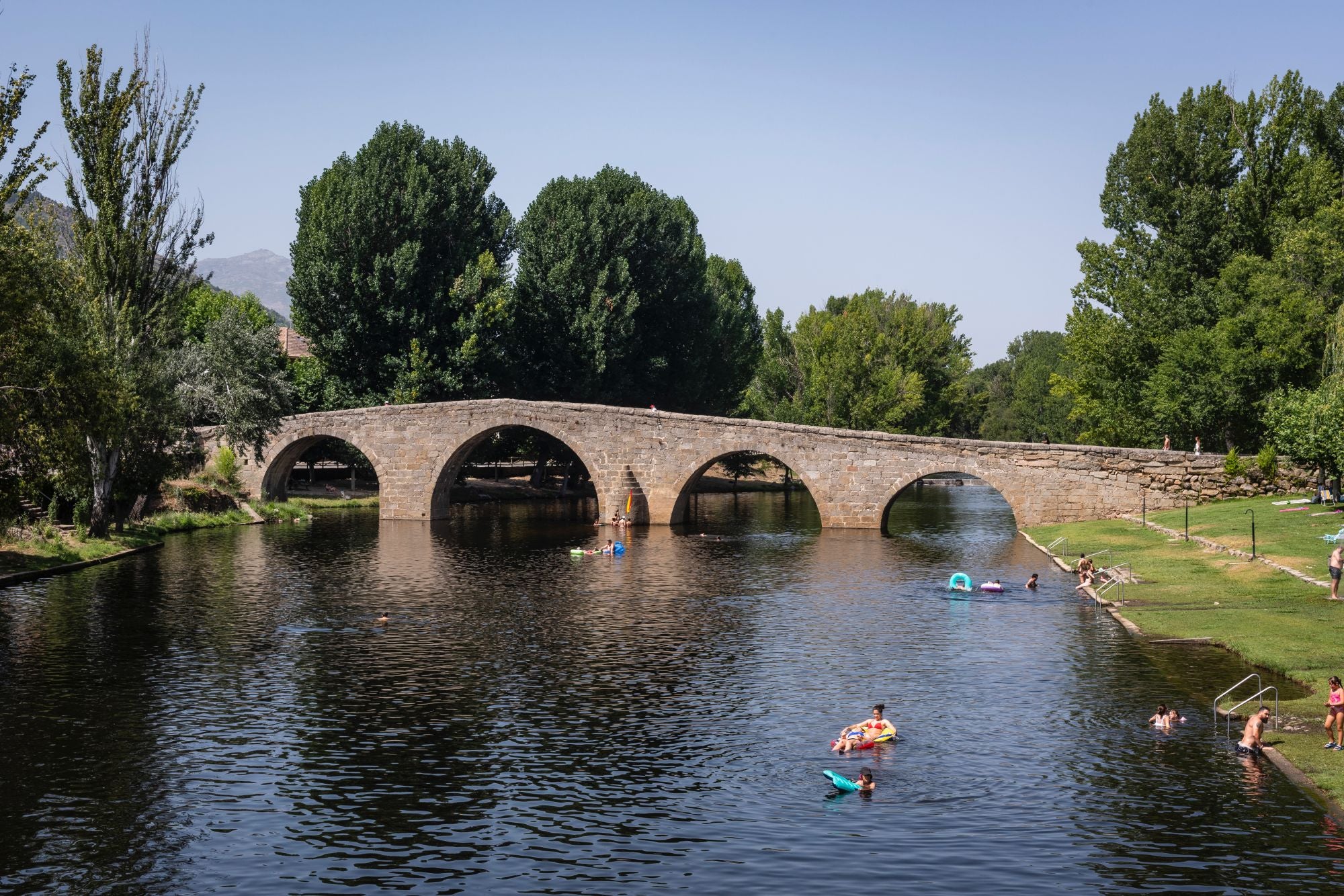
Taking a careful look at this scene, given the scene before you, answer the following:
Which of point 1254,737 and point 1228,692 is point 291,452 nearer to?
point 1228,692

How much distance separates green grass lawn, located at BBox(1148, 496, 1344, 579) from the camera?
37.3 metres

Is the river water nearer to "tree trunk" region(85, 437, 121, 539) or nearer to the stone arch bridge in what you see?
"tree trunk" region(85, 437, 121, 539)

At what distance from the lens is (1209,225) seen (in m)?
67.6

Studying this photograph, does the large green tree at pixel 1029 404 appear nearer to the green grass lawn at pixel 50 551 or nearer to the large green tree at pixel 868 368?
the large green tree at pixel 868 368

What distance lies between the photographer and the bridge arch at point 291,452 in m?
68.4

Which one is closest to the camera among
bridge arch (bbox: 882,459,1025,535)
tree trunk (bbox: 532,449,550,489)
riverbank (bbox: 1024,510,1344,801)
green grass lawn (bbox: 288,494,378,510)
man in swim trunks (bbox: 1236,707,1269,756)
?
man in swim trunks (bbox: 1236,707,1269,756)

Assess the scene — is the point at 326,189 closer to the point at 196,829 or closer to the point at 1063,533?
the point at 1063,533

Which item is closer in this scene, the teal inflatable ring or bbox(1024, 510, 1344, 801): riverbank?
the teal inflatable ring

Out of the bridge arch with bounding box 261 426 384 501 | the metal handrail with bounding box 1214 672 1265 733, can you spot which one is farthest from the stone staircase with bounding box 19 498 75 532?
the metal handrail with bounding box 1214 672 1265 733

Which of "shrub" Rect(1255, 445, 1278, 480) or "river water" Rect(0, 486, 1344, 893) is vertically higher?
"shrub" Rect(1255, 445, 1278, 480)

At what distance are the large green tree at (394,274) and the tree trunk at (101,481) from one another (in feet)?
80.2

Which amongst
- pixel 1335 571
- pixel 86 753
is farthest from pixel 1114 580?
pixel 86 753

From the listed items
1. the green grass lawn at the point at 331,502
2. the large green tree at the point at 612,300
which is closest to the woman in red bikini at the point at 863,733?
the green grass lawn at the point at 331,502

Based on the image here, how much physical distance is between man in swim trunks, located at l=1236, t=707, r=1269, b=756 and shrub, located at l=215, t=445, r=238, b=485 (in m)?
60.3
